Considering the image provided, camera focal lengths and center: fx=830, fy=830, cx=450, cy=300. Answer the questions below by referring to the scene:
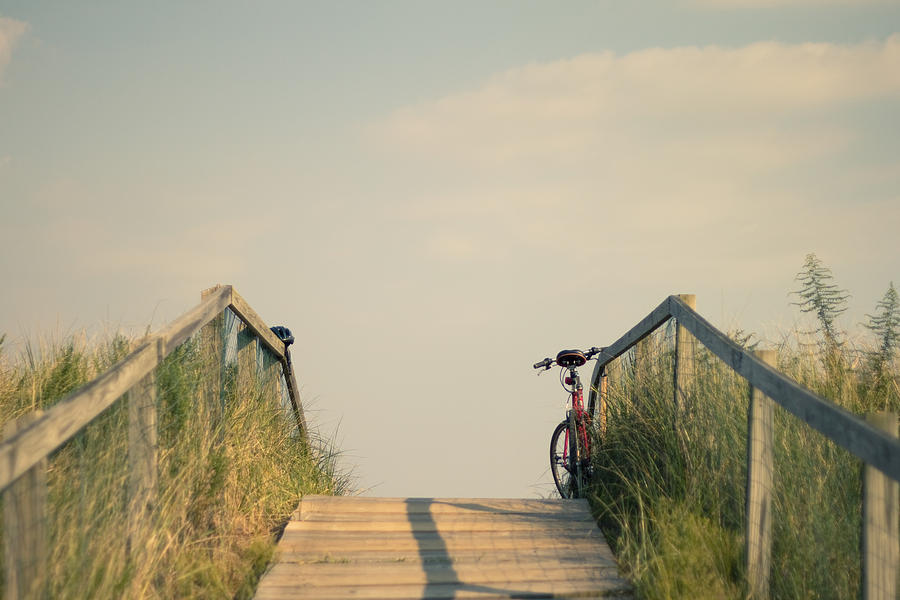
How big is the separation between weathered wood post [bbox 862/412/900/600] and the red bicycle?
3.57 metres

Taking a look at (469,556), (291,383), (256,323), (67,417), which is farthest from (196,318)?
(291,383)

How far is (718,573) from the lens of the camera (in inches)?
166

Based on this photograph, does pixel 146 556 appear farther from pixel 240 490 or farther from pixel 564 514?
pixel 564 514

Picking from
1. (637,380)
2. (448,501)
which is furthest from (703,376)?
(448,501)

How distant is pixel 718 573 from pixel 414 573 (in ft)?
5.43

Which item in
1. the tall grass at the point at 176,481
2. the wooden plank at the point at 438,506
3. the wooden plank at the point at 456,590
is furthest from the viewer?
the wooden plank at the point at 438,506

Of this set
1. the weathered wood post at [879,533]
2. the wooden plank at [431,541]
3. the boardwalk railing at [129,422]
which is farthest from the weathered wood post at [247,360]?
the weathered wood post at [879,533]

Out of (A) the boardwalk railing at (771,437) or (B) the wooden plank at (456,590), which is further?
(B) the wooden plank at (456,590)

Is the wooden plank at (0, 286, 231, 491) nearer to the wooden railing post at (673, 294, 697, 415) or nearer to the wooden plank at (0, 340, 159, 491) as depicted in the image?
the wooden plank at (0, 340, 159, 491)

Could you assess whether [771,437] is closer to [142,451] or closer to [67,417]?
[142,451]

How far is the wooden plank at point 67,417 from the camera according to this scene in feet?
9.12

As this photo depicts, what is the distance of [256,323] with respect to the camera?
6.78 m

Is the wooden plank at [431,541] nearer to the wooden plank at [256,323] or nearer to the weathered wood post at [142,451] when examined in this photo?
the weathered wood post at [142,451]

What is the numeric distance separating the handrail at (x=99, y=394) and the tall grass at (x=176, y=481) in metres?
0.24
